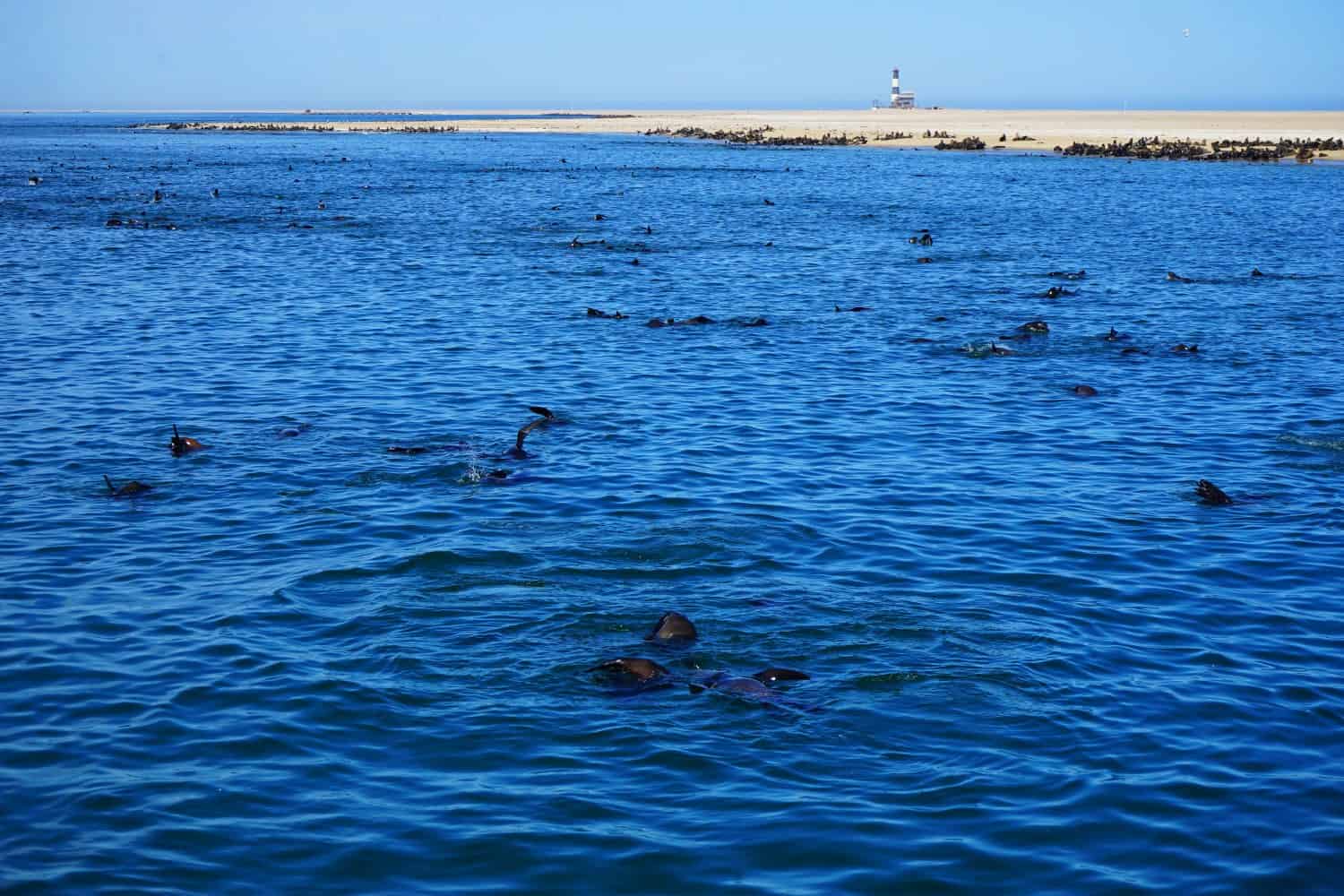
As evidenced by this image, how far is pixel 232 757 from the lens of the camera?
9.47m

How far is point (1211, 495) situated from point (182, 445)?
536 inches

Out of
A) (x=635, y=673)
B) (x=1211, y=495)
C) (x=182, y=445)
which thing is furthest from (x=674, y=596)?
(x=182, y=445)

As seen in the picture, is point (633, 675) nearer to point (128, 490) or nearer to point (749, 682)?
point (749, 682)

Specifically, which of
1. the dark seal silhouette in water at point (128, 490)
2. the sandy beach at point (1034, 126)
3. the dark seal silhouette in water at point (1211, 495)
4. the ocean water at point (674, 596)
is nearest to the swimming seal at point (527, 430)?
the ocean water at point (674, 596)

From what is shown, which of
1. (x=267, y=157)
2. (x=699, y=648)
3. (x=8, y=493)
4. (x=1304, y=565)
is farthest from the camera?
(x=267, y=157)

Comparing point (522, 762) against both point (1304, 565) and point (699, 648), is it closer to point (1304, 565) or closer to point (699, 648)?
point (699, 648)

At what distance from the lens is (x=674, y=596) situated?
12.5m

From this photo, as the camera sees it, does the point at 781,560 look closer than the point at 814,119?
Yes

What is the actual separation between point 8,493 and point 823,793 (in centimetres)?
1170

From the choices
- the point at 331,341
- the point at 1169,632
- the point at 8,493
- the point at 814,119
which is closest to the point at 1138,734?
the point at 1169,632

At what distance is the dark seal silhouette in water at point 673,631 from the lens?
1119 centimetres

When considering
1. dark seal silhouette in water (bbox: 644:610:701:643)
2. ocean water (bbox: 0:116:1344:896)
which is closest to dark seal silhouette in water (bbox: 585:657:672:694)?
ocean water (bbox: 0:116:1344:896)

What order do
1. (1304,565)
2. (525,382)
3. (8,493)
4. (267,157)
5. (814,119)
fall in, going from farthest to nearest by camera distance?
(814,119), (267,157), (525,382), (8,493), (1304,565)

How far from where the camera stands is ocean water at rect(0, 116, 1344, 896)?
845 centimetres
